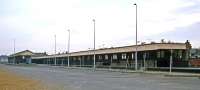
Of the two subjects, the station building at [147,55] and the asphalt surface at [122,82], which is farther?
the station building at [147,55]

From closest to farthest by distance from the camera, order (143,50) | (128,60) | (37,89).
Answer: (37,89) < (143,50) < (128,60)

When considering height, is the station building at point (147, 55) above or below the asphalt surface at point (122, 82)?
above

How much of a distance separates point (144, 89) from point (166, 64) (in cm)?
4673

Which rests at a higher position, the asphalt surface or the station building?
the station building

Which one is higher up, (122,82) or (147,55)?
(147,55)

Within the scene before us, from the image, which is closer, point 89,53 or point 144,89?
point 144,89

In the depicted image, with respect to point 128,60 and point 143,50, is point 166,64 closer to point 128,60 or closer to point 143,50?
point 143,50

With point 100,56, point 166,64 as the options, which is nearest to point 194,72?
point 166,64

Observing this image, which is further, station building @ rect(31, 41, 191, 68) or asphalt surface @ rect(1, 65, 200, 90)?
station building @ rect(31, 41, 191, 68)

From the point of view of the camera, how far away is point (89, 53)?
105000 millimetres

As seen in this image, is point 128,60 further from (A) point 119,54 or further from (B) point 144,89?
(B) point 144,89

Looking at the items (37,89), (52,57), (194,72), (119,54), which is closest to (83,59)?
(119,54)

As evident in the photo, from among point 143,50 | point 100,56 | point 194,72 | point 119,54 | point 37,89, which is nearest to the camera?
point 37,89

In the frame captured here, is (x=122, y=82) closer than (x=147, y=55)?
Yes
